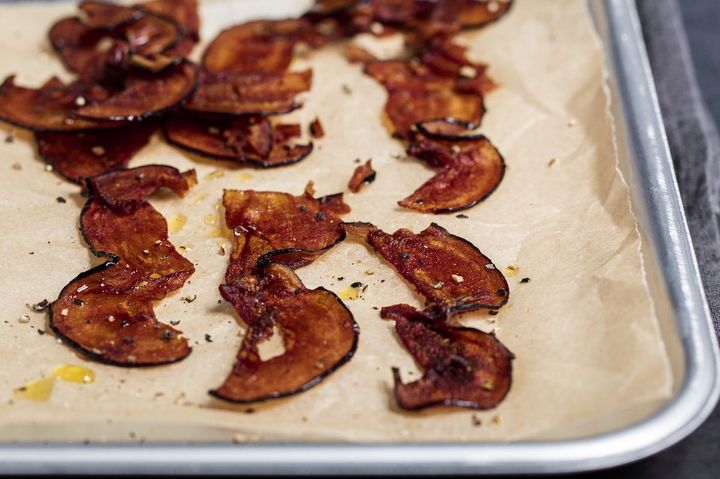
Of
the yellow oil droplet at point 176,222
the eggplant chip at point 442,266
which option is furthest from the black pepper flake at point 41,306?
the eggplant chip at point 442,266

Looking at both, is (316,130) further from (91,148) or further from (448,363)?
(448,363)

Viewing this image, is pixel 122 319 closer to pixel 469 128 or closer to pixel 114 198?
pixel 114 198

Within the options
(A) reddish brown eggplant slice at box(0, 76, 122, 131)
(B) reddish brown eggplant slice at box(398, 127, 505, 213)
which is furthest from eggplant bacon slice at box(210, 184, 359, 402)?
(A) reddish brown eggplant slice at box(0, 76, 122, 131)

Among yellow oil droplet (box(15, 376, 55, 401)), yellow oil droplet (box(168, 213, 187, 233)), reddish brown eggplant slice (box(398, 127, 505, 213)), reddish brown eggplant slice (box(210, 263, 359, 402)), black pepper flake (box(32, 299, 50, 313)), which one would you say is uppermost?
reddish brown eggplant slice (box(398, 127, 505, 213))

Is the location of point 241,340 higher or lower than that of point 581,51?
lower

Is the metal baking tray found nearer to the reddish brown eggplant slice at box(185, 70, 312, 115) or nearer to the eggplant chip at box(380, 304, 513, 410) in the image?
the eggplant chip at box(380, 304, 513, 410)

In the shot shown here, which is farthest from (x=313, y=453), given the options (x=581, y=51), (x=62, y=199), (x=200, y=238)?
(x=581, y=51)
